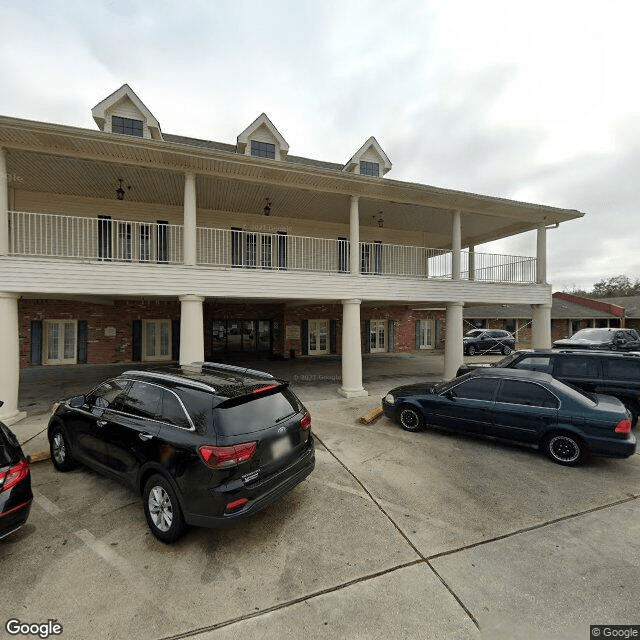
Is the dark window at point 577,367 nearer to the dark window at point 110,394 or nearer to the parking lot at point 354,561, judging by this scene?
the parking lot at point 354,561

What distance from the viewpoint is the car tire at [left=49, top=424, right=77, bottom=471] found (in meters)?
4.54

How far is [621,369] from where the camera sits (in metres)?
6.61

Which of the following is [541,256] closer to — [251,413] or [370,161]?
[370,161]

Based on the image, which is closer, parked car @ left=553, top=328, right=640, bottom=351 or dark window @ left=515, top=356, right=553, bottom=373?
dark window @ left=515, top=356, right=553, bottom=373

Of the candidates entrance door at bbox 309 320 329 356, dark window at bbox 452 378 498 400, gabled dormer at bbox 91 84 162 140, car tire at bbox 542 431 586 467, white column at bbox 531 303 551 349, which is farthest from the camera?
entrance door at bbox 309 320 329 356

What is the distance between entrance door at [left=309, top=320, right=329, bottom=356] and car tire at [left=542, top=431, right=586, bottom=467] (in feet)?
40.4

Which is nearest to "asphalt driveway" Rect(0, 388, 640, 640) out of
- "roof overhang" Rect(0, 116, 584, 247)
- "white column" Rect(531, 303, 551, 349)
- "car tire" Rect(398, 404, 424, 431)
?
"car tire" Rect(398, 404, 424, 431)

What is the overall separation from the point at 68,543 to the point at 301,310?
44.1ft

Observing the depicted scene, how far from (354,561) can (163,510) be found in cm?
202

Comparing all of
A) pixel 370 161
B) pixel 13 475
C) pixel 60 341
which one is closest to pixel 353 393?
pixel 13 475

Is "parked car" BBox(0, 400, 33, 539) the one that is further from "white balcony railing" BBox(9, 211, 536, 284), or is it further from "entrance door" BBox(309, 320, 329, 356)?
"entrance door" BBox(309, 320, 329, 356)

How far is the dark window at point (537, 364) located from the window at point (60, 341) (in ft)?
53.8

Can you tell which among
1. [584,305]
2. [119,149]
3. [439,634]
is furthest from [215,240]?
[584,305]

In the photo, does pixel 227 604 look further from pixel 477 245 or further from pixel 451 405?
pixel 477 245
